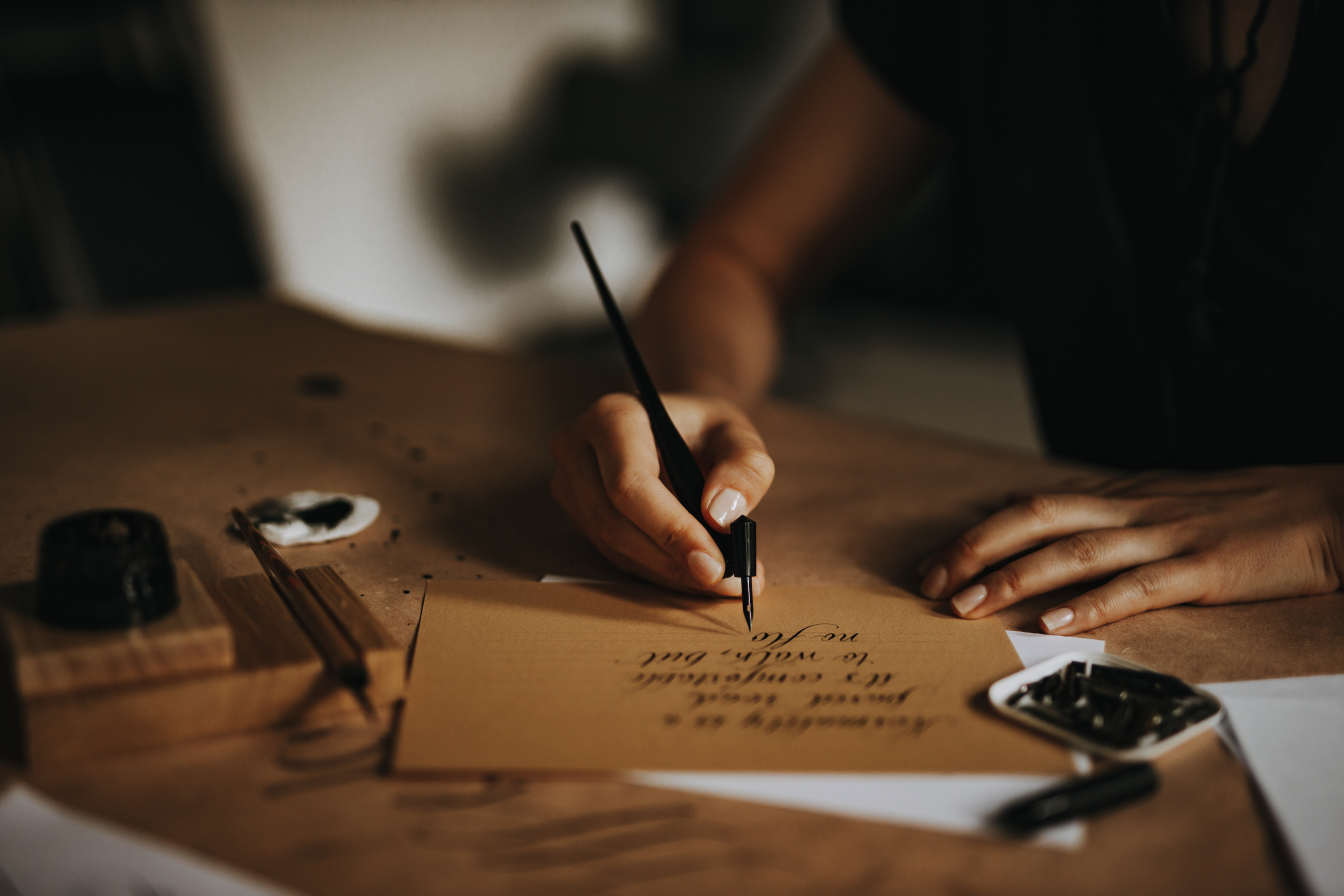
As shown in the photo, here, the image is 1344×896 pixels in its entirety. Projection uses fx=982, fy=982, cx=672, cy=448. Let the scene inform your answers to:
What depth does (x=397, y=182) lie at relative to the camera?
263 centimetres

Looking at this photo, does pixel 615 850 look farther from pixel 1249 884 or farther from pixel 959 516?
pixel 959 516

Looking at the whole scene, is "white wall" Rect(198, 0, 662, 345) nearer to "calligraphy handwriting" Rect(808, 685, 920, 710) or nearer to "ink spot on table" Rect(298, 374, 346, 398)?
"ink spot on table" Rect(298, 374, 346, 398)

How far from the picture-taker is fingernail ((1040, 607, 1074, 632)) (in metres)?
0.48

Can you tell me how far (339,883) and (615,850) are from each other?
9 cm

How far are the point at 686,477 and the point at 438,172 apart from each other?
2.42 meters

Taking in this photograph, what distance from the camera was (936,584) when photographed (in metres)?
0.52

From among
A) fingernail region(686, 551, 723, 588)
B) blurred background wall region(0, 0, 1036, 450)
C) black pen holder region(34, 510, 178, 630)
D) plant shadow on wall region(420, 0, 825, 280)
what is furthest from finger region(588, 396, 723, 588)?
plant shadow on wall region(420, 0, 825, 280)

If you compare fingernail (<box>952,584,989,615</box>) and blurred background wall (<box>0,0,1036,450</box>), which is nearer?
fingernail (<box>952,584,989,615</box>)

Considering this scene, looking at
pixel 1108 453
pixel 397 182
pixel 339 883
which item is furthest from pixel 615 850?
pixel 397 182

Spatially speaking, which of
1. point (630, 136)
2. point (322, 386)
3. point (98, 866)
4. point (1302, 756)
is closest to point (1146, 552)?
point (1302, 756)

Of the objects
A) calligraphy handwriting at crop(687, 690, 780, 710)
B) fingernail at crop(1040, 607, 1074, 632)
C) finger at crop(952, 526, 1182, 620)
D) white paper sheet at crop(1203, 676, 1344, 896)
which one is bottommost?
white paper sheet at crop(1203, 676, 1344, 896)

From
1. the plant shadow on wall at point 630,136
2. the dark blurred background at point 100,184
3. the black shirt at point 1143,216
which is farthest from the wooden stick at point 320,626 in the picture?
the plant shadow on wall at point 630,136

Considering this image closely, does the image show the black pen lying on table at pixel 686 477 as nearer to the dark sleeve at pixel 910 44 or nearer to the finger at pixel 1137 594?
the finger at pixel 1137 594

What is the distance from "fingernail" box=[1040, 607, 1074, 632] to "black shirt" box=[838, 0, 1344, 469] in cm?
34
